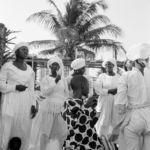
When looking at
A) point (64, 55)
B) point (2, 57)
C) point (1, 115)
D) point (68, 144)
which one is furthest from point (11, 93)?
point (64, 55)

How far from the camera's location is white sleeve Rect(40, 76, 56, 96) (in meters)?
6.84

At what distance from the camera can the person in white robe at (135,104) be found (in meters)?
4.80

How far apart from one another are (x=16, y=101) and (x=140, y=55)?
7.22ft

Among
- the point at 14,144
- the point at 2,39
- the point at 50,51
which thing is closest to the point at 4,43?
the point at 2,39

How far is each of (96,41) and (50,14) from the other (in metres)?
3.80

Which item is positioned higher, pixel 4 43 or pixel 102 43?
pixel 102 43

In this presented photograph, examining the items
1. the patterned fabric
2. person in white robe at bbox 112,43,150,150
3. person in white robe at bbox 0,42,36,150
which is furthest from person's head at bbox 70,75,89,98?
person in white robe at bbox 112,43,150,150

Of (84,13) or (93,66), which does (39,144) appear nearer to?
(93,66)

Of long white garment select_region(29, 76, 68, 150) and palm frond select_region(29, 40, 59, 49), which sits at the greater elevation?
palm frond select_region(29, 40, 59, 49)

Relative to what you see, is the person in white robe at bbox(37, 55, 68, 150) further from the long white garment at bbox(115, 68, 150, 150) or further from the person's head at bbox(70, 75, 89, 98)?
the long white garment at bbox(115, 68, 150, 150)

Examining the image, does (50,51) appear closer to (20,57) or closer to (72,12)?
(72,12)

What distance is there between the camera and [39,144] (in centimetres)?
696

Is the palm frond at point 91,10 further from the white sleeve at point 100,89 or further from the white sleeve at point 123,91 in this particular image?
the white sleeve at point 123,91

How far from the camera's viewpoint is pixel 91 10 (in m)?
25.7
